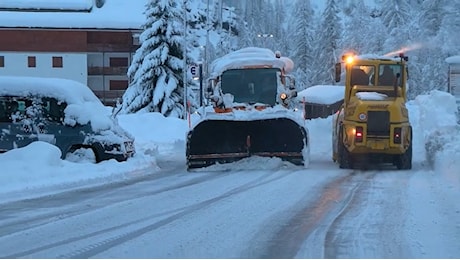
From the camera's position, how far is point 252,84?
17.3 metres

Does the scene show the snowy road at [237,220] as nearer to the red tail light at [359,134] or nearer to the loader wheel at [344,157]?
the red tail light at [359,134]

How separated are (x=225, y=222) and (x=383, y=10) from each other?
65.9 m

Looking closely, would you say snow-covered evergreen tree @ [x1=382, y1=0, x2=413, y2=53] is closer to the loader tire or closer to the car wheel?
the loader tire

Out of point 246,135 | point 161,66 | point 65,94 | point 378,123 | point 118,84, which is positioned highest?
point 161,66

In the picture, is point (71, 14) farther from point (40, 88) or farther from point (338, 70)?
point (338, 70)

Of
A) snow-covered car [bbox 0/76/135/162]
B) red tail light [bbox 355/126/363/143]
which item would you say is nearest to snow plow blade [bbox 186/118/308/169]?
red tail light [bbox 355/126/363/143]

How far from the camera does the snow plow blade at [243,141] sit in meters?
15.4

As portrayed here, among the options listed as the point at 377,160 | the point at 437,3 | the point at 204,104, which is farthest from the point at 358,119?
the point at 437,3

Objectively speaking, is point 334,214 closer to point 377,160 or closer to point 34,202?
point 34,202

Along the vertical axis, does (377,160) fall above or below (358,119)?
below

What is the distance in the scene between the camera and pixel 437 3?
191 feet

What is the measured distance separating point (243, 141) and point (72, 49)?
51368 millimetres

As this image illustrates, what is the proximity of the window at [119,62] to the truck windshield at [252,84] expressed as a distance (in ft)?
159

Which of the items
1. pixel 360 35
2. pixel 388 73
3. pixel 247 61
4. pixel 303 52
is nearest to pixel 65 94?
pixel 247 61
